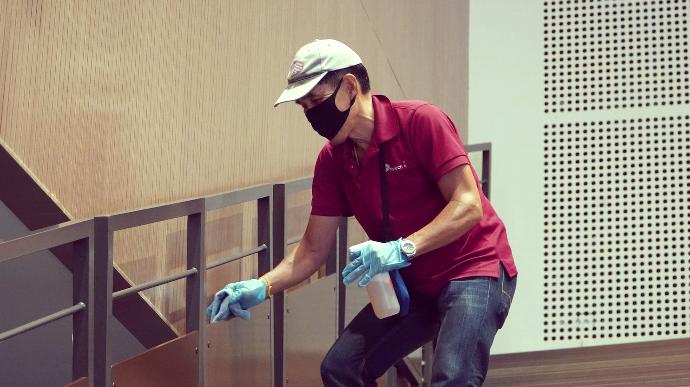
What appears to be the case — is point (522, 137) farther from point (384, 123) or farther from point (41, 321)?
point (41, 321)

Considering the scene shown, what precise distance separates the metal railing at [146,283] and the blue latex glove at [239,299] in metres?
0.13

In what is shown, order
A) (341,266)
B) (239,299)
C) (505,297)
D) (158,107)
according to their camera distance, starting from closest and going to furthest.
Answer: (505,297)
(239,299)
(158,107)
(341,266)

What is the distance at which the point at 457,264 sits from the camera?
10.3ft

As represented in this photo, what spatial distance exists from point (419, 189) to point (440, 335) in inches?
16.7

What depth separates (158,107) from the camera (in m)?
3.66

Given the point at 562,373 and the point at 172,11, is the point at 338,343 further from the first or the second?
the point at 562,373

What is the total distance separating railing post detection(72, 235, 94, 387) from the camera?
2705mm

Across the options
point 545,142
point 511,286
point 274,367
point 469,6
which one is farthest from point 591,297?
point 511,286

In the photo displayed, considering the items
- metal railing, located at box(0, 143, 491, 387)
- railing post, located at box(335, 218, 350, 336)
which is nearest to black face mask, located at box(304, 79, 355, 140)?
metal railing, located at box(0, 143, 491, 387)

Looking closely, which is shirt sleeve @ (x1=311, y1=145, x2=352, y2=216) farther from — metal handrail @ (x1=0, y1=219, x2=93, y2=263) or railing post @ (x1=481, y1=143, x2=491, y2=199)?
railing post @ (x1=481, y1=143, x2=491, y2=199)

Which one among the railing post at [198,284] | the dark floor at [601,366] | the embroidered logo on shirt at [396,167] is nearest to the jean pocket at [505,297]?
the embroidered logo on shirt at [396,167]

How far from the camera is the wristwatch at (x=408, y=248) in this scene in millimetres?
3039

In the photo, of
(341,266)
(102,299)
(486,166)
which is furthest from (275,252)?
(486,166)

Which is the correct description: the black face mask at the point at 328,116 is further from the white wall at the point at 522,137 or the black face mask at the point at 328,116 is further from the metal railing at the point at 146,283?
the white wall at the point at 522,137
